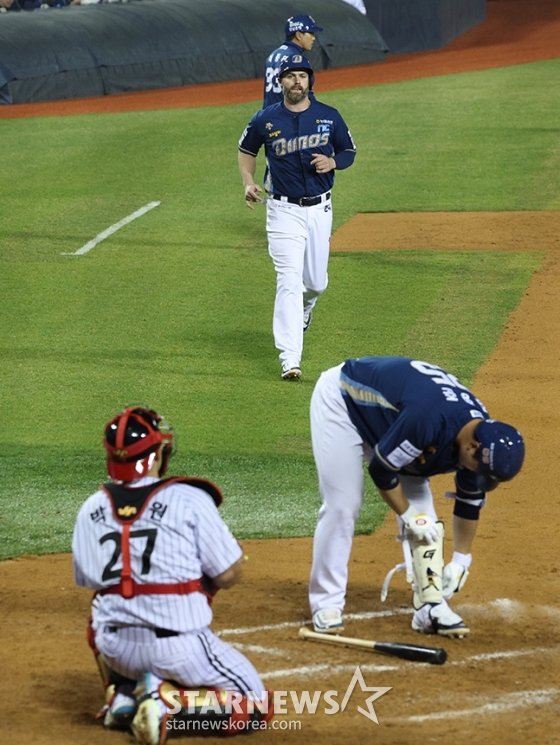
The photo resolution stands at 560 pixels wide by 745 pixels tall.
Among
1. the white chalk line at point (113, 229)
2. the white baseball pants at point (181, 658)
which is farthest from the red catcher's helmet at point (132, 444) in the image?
the white chalk line at point (113, 229)

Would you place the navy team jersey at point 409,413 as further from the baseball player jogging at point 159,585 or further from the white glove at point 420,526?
the baseball player jogging at point 159,585

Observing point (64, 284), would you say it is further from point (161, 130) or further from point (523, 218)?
point (161, 130)

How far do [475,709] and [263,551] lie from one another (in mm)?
2032

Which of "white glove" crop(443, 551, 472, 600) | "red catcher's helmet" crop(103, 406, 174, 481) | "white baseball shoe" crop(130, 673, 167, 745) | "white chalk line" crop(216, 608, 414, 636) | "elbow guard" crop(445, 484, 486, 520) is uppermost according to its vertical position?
"red catcher's helmet" crop(103, 406, 174, 481)

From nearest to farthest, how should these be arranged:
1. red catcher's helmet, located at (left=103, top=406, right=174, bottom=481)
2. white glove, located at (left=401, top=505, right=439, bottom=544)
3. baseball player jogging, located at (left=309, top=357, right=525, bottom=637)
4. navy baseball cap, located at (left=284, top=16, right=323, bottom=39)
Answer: red catcher's helmet, located at (left=103, top=406, right=174, bottom=481) → baseball player jogging, located at (left=309, top=357, right=525, bottom=637) → white glove, located at (left=401, top=505, right=439, bottom=544) → navy baseball cap, located at (left=284, top=16, right=323, bottom=39)

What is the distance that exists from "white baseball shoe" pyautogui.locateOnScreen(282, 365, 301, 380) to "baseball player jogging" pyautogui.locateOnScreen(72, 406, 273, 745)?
5000 mm

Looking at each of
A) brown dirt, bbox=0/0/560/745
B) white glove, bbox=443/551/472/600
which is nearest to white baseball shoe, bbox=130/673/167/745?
brown dirt, bbox=0/0/560/745

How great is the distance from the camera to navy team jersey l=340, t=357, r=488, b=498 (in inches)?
196

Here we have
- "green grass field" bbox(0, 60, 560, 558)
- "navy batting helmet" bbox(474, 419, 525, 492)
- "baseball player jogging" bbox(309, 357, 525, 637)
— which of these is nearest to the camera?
"navy batting helmet" bbox(474, 419, 525, 492)

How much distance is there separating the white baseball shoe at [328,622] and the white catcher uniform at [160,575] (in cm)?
86

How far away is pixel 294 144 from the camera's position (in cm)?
926

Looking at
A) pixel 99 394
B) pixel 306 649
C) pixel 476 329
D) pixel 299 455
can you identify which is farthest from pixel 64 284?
pixel 306 649

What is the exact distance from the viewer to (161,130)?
66.4ft

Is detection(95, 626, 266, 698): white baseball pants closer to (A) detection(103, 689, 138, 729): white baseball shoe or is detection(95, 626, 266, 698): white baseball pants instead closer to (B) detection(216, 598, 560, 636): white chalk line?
(A) detection(103, 689, 138, 729): white baseball shoe
